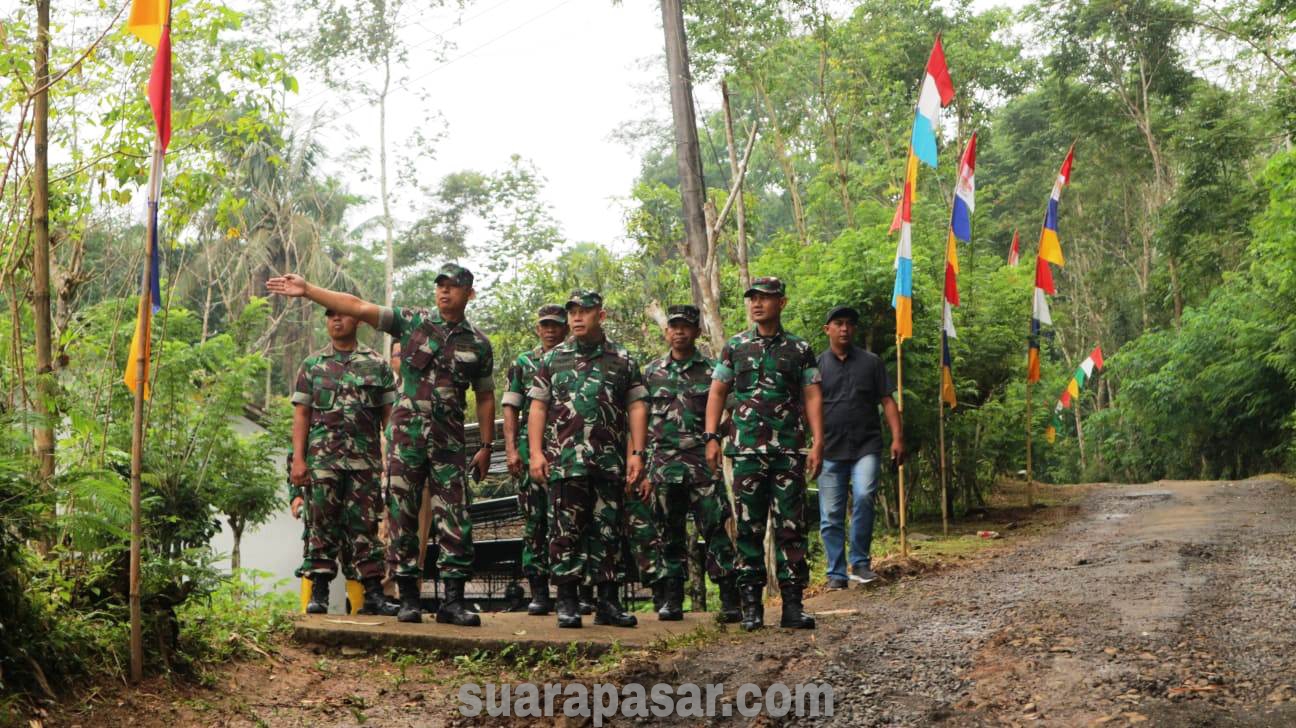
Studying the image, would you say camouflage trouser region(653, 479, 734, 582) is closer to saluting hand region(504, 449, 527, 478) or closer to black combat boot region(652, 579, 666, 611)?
black combat boot region(652, 579, 666, 611)

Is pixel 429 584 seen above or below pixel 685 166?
below

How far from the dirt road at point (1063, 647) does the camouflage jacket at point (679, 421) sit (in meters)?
1.31

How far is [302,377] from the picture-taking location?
7422 millimetres

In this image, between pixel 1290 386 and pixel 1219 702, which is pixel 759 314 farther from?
pixel 1290 386

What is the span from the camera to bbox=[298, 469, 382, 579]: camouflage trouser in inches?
284

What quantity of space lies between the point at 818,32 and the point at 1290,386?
10.7m

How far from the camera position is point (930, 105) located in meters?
10.9

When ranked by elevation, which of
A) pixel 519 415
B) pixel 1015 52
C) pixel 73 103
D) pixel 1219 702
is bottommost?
pixel 1219 702

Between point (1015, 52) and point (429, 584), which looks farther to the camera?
point (1015, 52)

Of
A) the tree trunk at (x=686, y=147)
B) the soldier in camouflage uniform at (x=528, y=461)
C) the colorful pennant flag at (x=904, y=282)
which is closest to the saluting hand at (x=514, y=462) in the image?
the soldier in camouflage uniform at (x=528, y=461)

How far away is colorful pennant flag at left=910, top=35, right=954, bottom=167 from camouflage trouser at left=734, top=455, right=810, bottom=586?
4.75m

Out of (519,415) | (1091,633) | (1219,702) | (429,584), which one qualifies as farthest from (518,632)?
(429,584)

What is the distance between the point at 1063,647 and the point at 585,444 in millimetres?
2754

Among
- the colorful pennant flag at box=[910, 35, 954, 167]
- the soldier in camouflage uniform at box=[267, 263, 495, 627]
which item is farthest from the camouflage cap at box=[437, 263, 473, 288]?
the colorful pennant flag at box=[910, 35, 954, 167]
